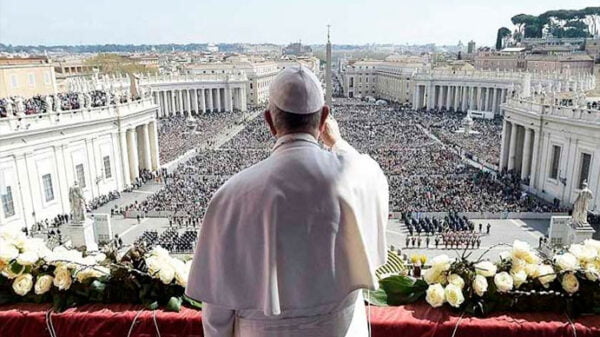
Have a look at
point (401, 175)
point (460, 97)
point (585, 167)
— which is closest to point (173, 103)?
point (460, 97)

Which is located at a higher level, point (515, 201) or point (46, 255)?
point (46, 255)

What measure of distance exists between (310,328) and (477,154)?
43970mm

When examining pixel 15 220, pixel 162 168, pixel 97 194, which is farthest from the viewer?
pixel 162 168

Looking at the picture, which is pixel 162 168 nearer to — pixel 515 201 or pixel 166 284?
pixel 515 201

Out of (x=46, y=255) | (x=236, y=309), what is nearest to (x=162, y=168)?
(x=46, y=255)

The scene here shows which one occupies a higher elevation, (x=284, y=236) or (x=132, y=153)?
(x=284, y=236)

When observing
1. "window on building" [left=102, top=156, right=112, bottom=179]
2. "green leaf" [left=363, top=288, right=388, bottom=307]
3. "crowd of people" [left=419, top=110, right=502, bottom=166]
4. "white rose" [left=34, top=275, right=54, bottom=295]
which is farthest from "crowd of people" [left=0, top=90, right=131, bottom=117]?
"crowd of people" [left=419, top=110, right=502, bottom=166]

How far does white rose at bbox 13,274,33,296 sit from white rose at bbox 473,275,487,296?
14.1 ft

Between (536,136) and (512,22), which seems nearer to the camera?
(536,136)

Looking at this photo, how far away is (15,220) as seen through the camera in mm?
24844

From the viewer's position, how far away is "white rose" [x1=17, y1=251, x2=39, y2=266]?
474 cm

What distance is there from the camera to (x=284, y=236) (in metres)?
2.47

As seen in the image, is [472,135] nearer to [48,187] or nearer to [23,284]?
[48,187]

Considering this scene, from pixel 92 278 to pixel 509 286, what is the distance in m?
3.99
